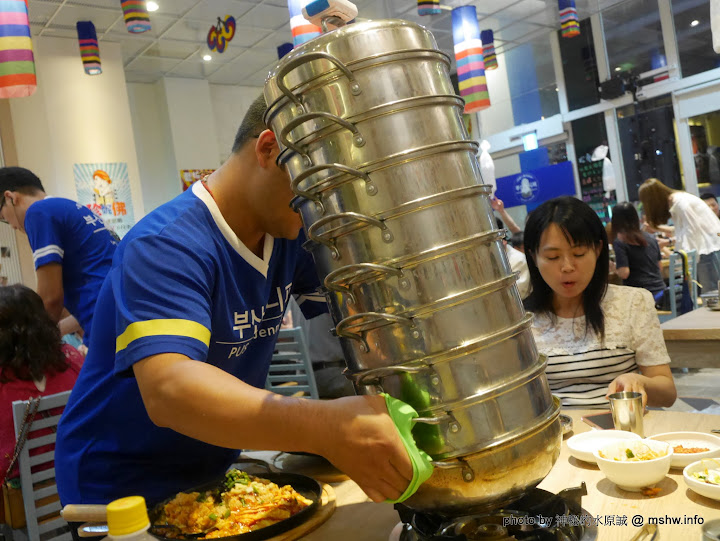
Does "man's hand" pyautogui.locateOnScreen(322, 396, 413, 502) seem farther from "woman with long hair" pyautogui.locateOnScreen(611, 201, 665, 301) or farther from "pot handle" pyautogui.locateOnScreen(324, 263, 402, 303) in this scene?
"woman with long hair" pyautogui.locateOnScreen(611, 201, 665, 301)

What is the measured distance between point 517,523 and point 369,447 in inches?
11.0

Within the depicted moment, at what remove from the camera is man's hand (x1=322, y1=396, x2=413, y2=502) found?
77 centimetres

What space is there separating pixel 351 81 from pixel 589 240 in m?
1.60

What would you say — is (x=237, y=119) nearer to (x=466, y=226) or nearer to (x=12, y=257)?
(x=12, y=257)

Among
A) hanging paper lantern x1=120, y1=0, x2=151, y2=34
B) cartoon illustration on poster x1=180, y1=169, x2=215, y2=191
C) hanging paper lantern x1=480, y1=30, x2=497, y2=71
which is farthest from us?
cartoon illustration on poster x1=180, y1=169, x2=215, y2=191

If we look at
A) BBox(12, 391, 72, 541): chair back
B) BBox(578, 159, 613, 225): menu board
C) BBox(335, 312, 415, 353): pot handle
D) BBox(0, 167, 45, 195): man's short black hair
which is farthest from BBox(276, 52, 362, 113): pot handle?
BBox(578, 159, 613, 225): menu board

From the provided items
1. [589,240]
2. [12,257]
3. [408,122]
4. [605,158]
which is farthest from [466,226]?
[605,158]

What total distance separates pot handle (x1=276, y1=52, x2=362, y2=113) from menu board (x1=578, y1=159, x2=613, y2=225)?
9534mm

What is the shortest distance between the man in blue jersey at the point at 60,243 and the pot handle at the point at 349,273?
2512 millimetres

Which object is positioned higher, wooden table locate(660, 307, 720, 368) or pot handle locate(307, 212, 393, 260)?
pot handle locate(307, 212, 393, 260)

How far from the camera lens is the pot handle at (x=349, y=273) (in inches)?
31.3

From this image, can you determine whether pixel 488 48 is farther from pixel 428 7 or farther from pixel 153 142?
pixel 153 142

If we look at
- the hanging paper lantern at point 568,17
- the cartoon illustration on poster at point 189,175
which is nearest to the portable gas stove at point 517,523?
the hanging paper lantern at point 568,17

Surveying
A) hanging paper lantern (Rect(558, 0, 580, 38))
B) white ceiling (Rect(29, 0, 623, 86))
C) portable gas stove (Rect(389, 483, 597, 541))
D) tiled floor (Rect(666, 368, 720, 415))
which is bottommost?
tiled floor (Rect(666, 368, 720, 415))
